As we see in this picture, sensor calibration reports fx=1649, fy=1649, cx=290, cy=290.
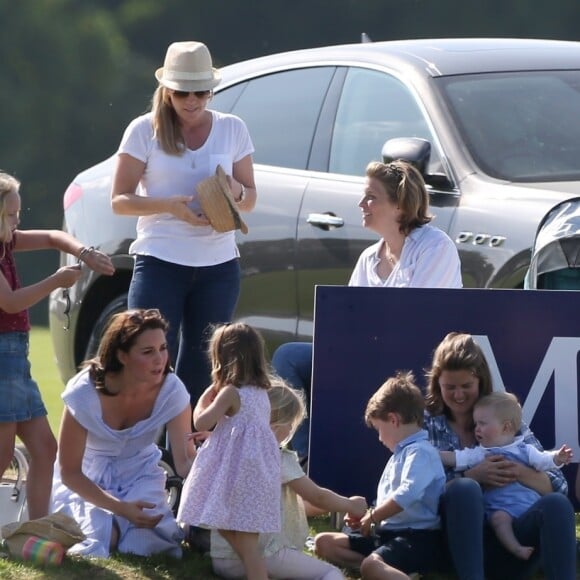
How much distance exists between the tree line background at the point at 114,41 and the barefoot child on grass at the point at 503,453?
81.5 feet

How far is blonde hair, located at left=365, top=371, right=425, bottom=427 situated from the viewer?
5.29 meters

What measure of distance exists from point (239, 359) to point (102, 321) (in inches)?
100

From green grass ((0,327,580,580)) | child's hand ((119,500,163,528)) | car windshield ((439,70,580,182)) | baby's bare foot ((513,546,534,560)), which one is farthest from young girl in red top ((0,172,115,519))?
car windshield ((439,70,580,182))

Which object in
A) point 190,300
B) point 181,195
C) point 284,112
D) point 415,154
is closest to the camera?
point 181,195

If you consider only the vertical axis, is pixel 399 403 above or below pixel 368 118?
below

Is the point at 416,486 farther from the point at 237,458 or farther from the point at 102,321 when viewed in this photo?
the point at 102,321

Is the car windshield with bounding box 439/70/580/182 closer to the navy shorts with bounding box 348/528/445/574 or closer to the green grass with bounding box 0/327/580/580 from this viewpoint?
the navy shorts with bounding box 348/528/445/574

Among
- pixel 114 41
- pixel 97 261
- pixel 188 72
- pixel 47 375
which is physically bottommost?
pixel 47 375

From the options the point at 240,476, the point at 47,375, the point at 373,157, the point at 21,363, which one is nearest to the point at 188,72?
the point at 373,157

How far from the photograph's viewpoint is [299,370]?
6199mm

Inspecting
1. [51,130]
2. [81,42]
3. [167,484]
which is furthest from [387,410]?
[81,42]

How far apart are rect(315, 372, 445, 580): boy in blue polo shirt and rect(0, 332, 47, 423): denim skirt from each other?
1123 mm

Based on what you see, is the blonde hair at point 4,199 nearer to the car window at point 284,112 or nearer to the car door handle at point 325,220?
the car door handle at point 325,220

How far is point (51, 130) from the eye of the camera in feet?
117
